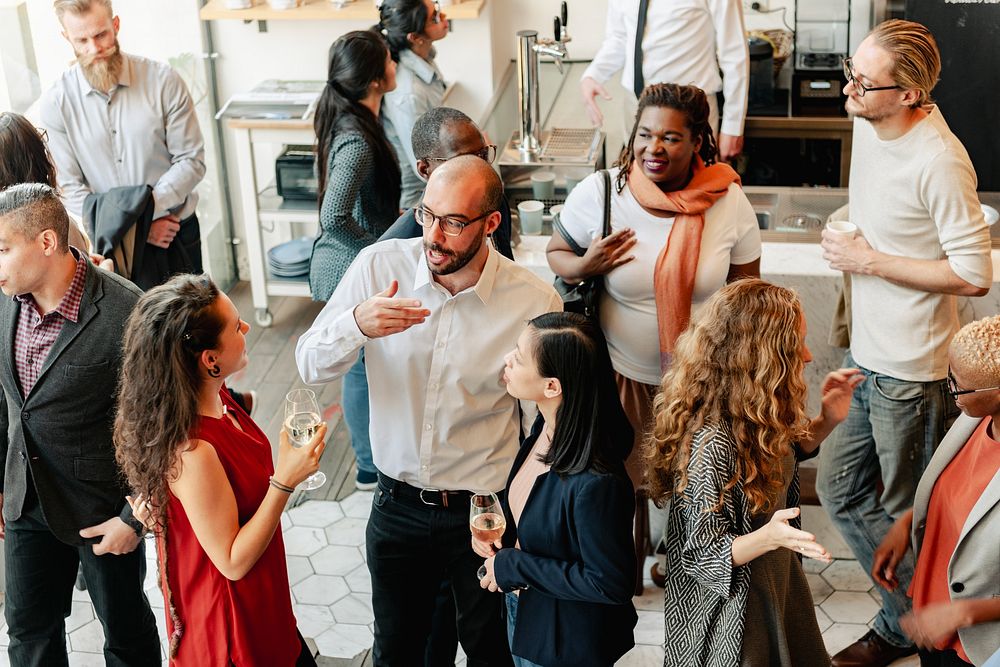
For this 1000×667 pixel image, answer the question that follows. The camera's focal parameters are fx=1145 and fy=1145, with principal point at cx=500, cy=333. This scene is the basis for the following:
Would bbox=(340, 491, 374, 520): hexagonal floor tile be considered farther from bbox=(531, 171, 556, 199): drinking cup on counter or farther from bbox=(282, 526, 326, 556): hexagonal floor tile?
bbox=(531, 171, 556, 199): drinking cup on counter

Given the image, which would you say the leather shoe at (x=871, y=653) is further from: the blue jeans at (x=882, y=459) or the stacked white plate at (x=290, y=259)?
the stacked white plate at (x=290, y=259)

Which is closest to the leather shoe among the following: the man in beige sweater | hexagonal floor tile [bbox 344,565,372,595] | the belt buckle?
the man in beige sweater

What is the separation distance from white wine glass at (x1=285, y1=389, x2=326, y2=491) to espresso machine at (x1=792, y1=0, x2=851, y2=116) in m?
3.89

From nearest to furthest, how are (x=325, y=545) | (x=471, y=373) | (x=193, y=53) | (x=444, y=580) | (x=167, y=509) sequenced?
(x=167, y=509)
(x=471, y=373)
(x=444, y=580)
(x=325, y=545)
(x=193, y=53)

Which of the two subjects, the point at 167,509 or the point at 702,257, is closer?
the point at 167,509

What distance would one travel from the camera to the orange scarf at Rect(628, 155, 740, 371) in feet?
10.1

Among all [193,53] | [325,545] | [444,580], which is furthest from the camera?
[193,53]

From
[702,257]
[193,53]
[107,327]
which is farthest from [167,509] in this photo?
[193,53]

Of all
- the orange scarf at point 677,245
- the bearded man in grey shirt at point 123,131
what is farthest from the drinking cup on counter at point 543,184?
the bearded man in grey shirt at point 123,131

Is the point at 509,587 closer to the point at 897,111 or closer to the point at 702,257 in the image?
the point at 702,257

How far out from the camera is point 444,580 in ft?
9.64

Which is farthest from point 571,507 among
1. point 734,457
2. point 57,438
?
point 57,438

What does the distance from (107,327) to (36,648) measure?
0.94 meters

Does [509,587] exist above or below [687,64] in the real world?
below
